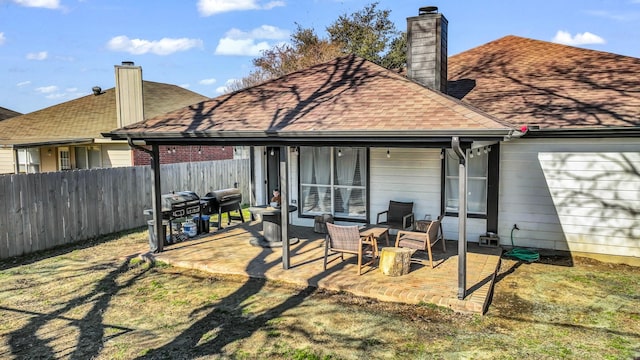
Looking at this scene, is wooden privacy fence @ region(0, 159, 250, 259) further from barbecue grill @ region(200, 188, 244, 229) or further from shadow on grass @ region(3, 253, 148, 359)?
shadow on grass @ region(3, 253, 148, 359)

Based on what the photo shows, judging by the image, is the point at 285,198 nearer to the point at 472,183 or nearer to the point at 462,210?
the point at 462,210

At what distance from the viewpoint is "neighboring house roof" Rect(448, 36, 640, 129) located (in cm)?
837

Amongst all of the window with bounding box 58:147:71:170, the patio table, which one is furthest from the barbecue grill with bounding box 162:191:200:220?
the window with bounding box 58:147:71:170

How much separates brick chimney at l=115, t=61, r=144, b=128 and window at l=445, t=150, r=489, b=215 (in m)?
11.7

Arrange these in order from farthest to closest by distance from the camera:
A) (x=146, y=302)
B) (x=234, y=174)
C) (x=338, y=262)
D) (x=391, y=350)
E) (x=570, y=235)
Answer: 1. (x=234, y=174)
2. (x=570, y=235)
3. (x=338, y=262)
4. (x=146, y=302)
5. (x=391, y=350)

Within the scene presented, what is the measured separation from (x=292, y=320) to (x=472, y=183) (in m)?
5.64

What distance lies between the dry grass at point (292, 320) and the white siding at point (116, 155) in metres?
10.6

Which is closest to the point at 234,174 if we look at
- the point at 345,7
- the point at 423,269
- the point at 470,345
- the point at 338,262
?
the point at 338,262

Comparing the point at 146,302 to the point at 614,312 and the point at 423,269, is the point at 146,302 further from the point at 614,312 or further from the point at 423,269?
the point at 614,312

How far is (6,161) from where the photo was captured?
20625 millimetres

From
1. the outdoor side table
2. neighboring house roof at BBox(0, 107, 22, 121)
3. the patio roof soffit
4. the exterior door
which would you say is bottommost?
the outdoor side table

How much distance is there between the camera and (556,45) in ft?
40.8

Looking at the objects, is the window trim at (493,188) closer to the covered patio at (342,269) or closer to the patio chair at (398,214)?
the covered patio at (342,269)

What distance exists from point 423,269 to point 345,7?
960 inches
